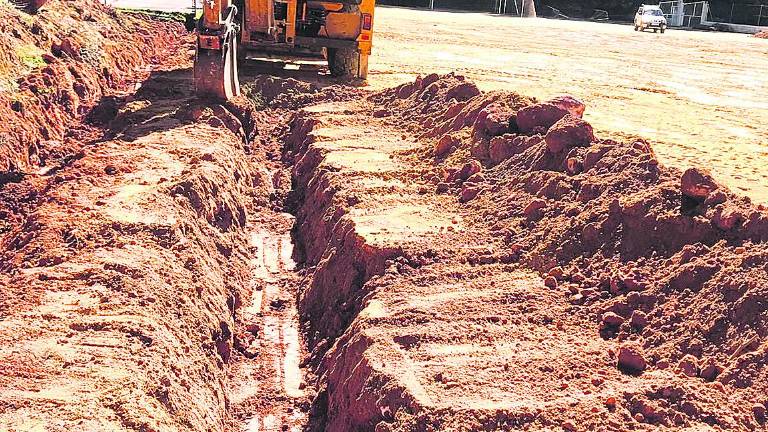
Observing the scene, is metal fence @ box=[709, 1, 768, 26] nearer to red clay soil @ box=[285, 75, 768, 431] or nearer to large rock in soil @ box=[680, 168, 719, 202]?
red clay soil @ box=[285, 75, 768, 431]

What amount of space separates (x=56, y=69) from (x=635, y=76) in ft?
40.5

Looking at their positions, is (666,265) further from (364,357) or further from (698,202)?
(364,357)

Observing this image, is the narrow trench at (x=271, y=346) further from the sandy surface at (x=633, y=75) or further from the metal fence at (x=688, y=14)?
the metal fence at (x=688, y=14)

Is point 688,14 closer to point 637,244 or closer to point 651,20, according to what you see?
point 651,20

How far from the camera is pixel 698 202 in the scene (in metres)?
6.71

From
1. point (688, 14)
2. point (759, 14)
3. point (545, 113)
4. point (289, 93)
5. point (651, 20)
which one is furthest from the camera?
point (688, 14)

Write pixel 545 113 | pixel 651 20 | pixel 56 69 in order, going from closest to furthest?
pixel 545 113
pixel 56 69
pixel 651 20

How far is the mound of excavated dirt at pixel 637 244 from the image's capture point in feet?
17.3

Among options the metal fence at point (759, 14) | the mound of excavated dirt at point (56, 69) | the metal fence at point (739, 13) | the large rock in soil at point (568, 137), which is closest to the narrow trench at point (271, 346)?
the large rock in soil at point (568, 137)

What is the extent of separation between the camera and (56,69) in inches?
515

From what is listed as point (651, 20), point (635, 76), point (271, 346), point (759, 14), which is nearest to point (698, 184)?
point (271, 346)

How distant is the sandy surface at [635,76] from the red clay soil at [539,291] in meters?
2.05

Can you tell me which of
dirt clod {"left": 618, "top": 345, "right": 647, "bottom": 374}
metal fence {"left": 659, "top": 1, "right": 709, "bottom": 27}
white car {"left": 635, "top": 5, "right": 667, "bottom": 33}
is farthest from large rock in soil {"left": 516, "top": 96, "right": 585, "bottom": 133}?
metal fence {"left": 659, "top": 1, "right": 709, "bottom": 27}

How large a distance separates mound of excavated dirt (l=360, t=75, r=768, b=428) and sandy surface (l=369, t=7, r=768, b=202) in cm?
188
